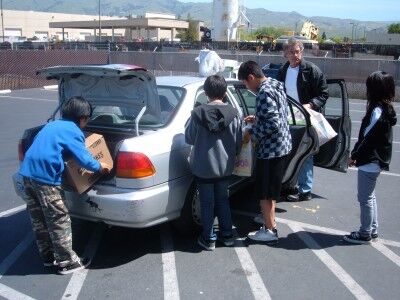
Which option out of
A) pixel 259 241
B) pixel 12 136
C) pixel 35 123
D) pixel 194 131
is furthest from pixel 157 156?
pixel 35 123

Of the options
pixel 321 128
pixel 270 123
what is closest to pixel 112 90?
pixel 270 123

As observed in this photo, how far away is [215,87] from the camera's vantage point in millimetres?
4270

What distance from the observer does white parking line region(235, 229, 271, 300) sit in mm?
3764

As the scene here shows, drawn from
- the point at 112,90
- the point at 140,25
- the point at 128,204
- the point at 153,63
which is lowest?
the point at 128,204

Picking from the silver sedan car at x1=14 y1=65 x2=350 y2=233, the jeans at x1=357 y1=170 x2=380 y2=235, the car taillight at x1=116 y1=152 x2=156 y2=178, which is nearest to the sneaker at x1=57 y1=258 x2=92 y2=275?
the silver sedan car at x1=14 y1=65 x2=350 y2=233

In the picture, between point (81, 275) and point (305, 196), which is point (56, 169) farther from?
point (305, 196)

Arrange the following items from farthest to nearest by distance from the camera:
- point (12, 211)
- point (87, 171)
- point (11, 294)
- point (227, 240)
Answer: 1. point (12, 211)
2. point (227, 240)
3. point (87, 171)
4. point (11, 294)

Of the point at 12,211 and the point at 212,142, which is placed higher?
the point at 212,142

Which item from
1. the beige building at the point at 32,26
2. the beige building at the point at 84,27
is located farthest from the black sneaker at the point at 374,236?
the beige building at the point at 32,26

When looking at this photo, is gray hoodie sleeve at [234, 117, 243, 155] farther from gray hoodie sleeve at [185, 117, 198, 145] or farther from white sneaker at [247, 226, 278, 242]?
white sneaker at [247, 226, 278, 242]

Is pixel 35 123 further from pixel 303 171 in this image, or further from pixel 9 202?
pixel 303 171

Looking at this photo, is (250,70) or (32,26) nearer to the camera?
(250,70)

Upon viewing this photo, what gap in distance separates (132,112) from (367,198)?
94.9 inches

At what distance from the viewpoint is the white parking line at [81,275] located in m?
3.75
